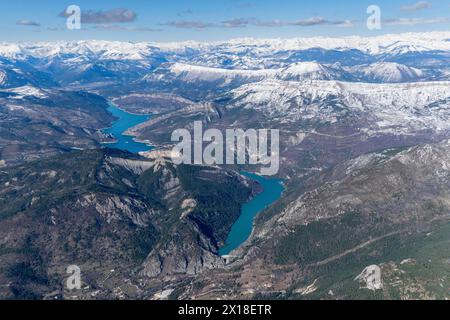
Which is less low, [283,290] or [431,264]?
[431,264]
